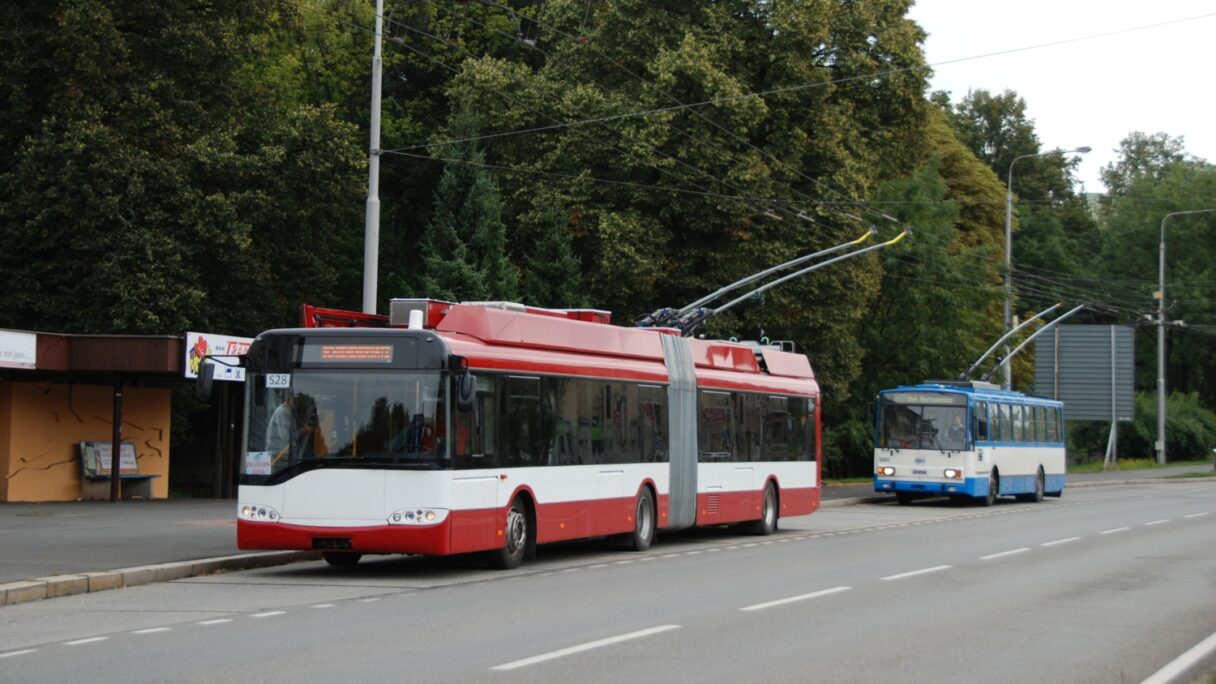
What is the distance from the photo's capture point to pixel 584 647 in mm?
10852

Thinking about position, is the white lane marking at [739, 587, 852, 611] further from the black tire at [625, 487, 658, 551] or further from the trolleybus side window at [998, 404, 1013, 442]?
the trolleybus side window at [998, 404, 1013, 442]

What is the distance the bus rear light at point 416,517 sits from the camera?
1609cm

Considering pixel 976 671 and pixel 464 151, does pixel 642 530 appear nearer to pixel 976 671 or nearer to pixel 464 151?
pixel 976 671

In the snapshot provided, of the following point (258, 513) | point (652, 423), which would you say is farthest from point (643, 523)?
point (258, 513)

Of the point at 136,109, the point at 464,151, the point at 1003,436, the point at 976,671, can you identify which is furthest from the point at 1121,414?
the point at 976,671

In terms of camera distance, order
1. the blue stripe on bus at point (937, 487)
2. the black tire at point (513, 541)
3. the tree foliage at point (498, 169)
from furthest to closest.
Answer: the blue stripe on bus at point (937, 487) → the tree foliage at point (498, 169) → the black tire at point (513, 541)

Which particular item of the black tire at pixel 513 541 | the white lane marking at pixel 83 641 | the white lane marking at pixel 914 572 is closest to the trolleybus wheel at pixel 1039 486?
the white lane marking at pixel 914 572

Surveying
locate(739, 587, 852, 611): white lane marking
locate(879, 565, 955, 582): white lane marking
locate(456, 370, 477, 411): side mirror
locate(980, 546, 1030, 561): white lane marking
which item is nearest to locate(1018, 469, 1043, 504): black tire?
locate(980, 546, 1030, 561): white lane marking

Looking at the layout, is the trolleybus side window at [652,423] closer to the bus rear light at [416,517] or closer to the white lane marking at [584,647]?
the bus rear light at [416,517]

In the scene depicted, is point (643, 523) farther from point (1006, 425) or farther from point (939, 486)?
point (1006, 425)

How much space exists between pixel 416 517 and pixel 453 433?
999 mm

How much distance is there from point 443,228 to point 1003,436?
15881 mm

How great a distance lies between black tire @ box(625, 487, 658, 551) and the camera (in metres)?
21.4

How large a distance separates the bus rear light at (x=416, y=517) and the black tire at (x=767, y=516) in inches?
426
